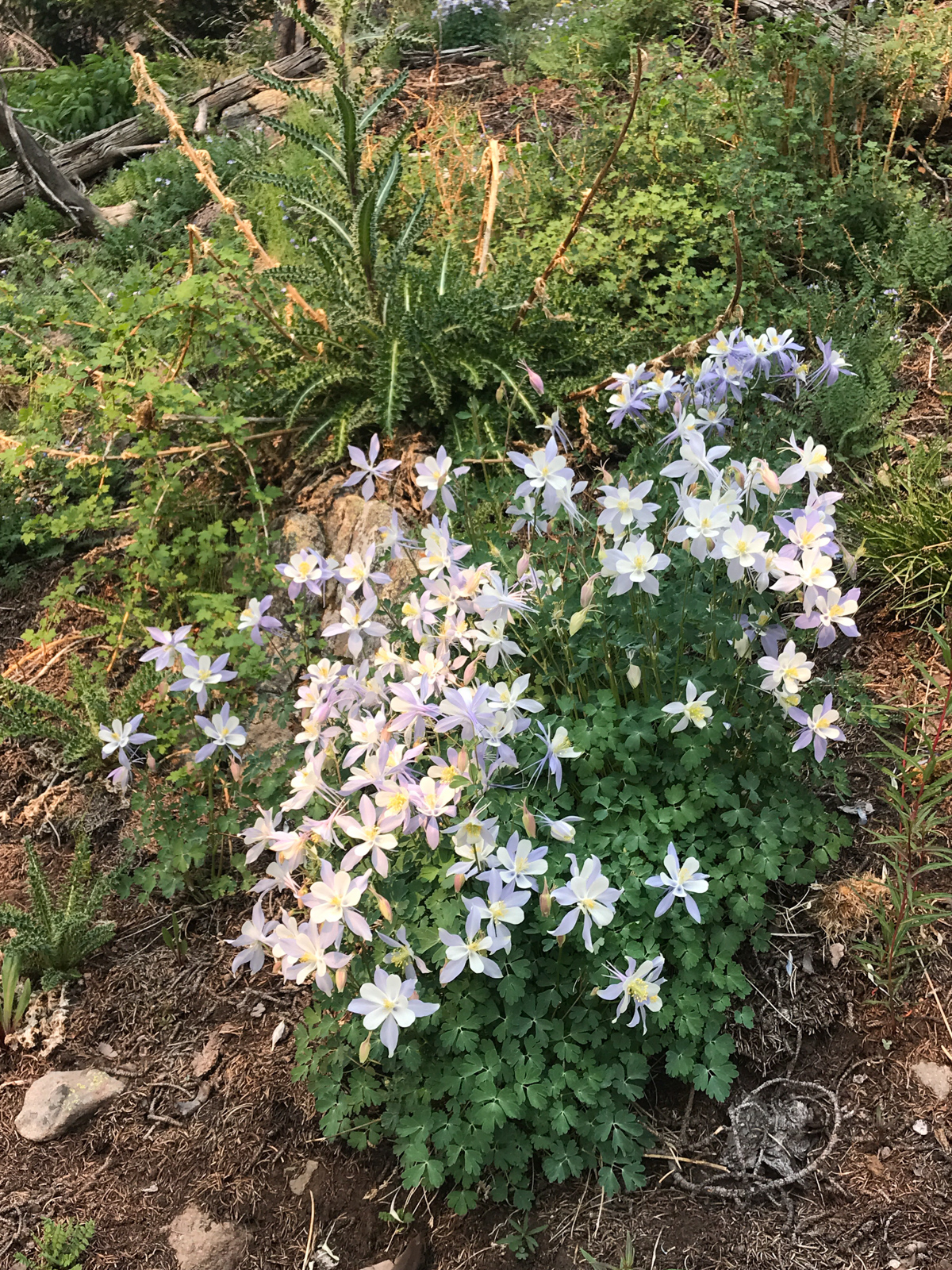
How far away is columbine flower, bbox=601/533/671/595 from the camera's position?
6.14 feet

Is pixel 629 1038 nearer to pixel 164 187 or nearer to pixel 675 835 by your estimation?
pixel 675 835

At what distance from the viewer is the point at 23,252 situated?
Result: 6.27 metres

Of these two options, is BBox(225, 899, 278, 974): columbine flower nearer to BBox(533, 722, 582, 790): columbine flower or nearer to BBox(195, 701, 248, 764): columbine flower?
BBox(195, 701, 248, 764): columbine flower

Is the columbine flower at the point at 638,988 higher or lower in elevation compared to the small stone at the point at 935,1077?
higher

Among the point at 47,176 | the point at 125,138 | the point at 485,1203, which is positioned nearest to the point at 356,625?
the point at 485,1203

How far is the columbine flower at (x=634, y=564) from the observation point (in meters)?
1.87

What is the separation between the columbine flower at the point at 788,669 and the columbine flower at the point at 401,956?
91 centimetres

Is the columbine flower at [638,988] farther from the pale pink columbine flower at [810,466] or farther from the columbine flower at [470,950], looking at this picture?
the pale pink columbine flower at [810,466]

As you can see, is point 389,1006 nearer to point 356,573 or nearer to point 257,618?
point 356,573

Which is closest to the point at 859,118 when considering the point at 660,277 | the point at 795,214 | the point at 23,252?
the point at 795,214

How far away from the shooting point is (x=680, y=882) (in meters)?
1.80

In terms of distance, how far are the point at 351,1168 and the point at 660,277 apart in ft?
10.9

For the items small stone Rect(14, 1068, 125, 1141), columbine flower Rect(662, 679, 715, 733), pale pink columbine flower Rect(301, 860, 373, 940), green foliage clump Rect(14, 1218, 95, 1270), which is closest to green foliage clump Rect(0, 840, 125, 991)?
small stone Rect(14, 1068, 125, 1141)

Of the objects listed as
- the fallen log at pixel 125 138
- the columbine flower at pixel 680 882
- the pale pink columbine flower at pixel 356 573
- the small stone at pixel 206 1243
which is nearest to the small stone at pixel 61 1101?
the small stone at pixel 206 1243
